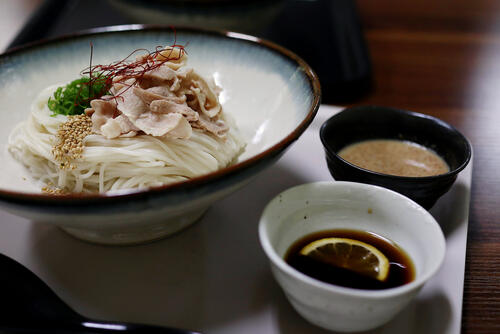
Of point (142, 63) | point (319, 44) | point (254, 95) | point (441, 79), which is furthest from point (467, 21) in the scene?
point (142, 63)

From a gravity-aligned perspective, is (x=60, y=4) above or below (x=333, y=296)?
above

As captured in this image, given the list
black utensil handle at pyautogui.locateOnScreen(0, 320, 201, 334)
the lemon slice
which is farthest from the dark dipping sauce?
black utensil handle at pyautogui.locateOnScreen(0, 320, 201, 334)

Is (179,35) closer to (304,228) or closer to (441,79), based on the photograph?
(304,228)

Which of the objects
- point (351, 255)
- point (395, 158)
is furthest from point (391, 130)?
point (351, 255)

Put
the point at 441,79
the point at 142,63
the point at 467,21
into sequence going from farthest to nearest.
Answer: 1. the point at 467,21
2. the point at 441,79
3. the point at 142,63

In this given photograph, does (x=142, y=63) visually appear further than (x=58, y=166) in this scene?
Yes

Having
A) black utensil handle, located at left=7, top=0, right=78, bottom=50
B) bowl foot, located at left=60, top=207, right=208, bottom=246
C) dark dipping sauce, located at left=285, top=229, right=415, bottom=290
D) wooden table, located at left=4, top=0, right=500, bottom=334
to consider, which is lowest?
wooden table, located at left=4, top=0, right=500, bottom=334

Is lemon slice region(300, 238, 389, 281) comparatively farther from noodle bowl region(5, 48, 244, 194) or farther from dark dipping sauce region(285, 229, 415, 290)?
noodle bowl region(5, 48, 244, 194)
